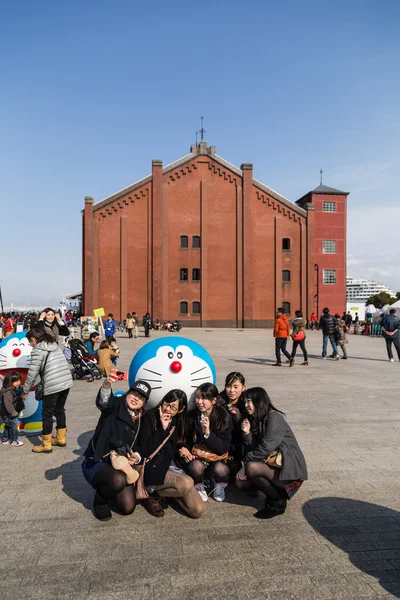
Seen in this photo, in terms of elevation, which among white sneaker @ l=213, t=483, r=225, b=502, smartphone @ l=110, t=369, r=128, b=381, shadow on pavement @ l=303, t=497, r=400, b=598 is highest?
smartphone @ l=110, t=369, r=128, b=381

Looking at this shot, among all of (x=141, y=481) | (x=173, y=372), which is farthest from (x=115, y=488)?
(x=173, y=372)

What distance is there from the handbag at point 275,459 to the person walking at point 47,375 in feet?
10.1

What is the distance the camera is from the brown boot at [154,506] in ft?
14.3

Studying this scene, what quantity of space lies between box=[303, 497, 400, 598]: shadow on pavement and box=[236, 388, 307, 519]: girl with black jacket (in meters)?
0.32

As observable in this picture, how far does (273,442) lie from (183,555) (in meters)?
1.25

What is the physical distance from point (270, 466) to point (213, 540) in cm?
86

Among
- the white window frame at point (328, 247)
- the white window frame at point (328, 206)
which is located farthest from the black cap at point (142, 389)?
the white window frame at point (328, 206)

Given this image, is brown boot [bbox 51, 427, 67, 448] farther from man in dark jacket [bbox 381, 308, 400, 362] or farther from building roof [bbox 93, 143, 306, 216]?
building roof [bbox 93, 143, 306, 216]

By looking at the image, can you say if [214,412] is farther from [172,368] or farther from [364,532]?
[364,532]

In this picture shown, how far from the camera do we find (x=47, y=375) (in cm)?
627

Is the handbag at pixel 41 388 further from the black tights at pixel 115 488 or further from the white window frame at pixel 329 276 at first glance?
the white window frame at pixel 329 276

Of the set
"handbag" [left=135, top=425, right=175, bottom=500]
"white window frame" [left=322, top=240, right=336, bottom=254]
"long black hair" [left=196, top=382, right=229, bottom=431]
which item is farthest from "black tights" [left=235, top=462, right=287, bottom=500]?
"white window frame" [left=322, top=240, right=336, bottom=254]

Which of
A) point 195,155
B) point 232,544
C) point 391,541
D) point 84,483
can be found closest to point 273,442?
point 232,544

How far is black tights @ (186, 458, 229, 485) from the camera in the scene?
4.61 m
